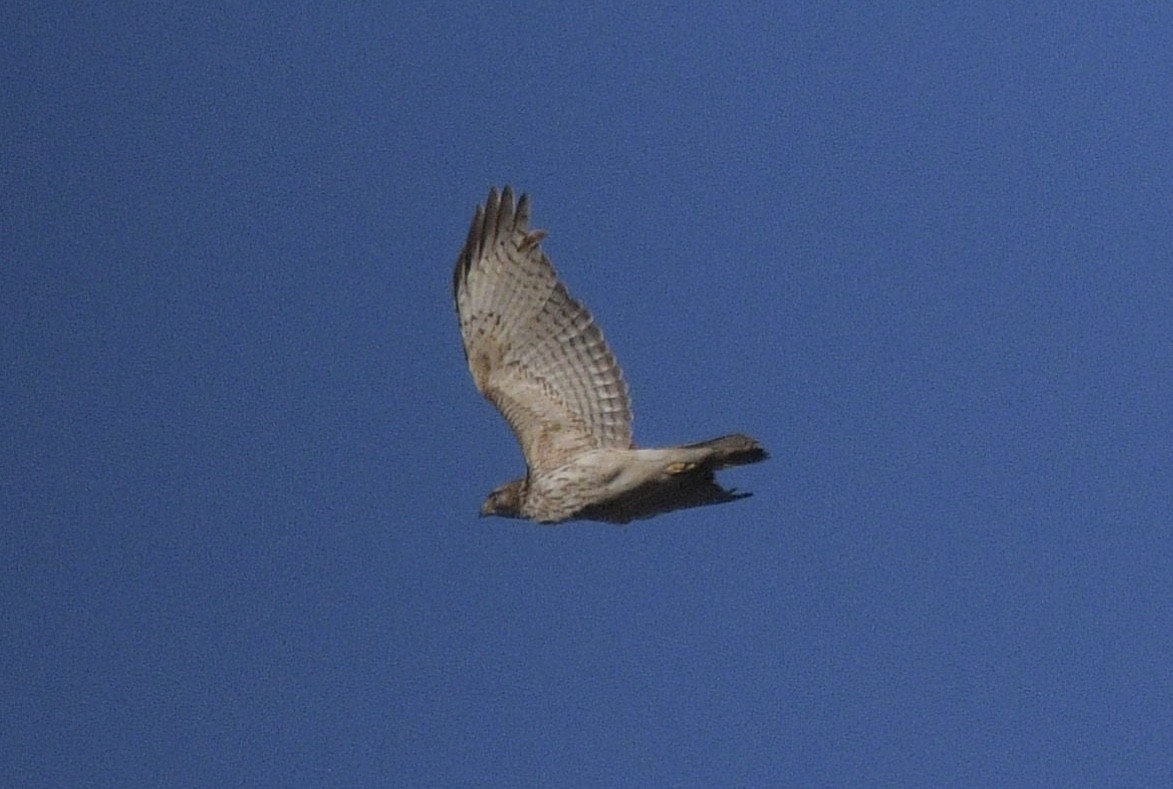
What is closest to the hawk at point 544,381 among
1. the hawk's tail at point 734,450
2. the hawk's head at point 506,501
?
the hawk's head at point 506,501

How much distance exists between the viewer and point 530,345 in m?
9.94

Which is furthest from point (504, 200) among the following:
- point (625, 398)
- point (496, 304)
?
point (625, 398)

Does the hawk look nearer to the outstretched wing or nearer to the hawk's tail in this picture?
the outstretched wing

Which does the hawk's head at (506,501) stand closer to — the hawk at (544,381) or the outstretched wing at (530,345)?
the hawk at (544,381)

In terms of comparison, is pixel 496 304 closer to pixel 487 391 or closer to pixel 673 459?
pixel 487 391

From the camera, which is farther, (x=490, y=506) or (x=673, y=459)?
(x=490, y=506)

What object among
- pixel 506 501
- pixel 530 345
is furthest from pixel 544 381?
pixel 506 501

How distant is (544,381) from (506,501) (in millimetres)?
704

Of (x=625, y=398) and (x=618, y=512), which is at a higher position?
(x=625, y=398)

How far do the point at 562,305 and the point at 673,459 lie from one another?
55.7 inches

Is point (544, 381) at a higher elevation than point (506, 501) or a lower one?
higher

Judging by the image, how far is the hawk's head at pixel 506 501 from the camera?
9398mm

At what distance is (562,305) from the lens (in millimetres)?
9922

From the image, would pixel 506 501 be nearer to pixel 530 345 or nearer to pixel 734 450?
pixel 530 345
